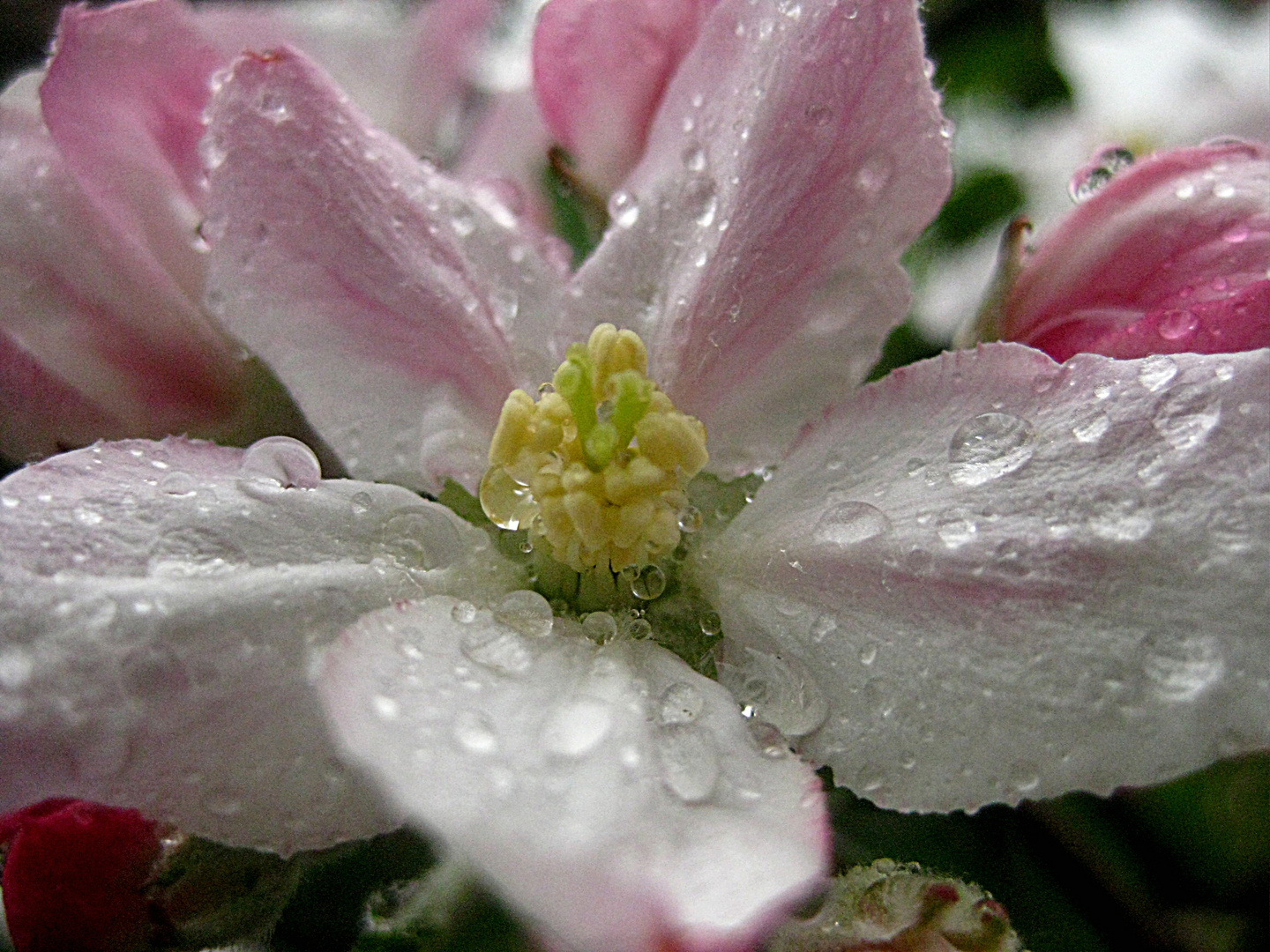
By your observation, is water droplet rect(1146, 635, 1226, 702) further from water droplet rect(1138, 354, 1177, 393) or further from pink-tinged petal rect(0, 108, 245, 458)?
pink-tinged petal rect(0, 108, 245, 458)

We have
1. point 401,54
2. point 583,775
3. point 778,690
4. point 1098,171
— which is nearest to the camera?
point 583,775

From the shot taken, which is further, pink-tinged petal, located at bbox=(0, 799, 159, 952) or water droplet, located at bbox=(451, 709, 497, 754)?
pink-tinged petal, located at bbox=(0, 799, 159, 952)

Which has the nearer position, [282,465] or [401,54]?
[282,465]

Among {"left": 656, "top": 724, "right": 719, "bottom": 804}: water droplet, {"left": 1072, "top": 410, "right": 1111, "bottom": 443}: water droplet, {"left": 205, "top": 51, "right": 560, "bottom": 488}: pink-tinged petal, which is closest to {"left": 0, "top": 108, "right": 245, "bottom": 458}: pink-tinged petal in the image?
{"left": 205, "top": 51, "right": 560, "bottom": 488}: pink-tinged petal

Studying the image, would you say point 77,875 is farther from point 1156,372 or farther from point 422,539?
point 1156,372

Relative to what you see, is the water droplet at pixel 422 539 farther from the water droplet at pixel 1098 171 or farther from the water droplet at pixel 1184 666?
the water droplet at pixel 1098 171

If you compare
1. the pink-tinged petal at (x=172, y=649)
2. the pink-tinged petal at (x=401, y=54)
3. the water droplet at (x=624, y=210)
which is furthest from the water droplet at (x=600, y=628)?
the pink-tinged petal at (x=401, y=54)

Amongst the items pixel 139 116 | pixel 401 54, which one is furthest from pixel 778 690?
pixel 401 54
